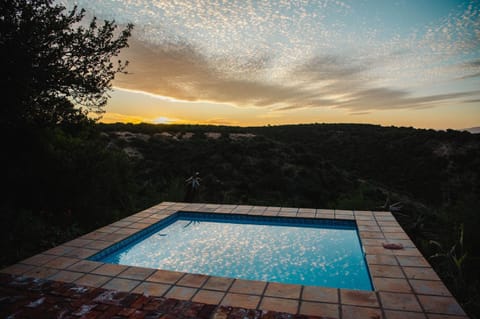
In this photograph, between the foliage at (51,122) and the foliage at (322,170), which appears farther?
the foliage at (322,170)

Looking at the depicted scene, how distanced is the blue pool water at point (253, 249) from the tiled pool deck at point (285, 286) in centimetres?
29

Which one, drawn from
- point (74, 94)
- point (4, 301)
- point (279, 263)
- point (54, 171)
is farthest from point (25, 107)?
point (279, 263)

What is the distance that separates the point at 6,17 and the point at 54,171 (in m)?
2.45

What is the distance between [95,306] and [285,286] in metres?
1.85

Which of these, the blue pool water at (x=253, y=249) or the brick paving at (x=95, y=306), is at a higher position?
the brick paving at (x=95, y=306)

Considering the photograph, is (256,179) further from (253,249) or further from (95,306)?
(95,306)

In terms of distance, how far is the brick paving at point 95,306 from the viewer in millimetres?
2602

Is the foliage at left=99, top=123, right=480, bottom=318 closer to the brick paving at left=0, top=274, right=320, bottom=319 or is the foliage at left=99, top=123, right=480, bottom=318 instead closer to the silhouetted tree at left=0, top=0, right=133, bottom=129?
the silhouetted tree at left=0, top=0, right=133, bottom=129

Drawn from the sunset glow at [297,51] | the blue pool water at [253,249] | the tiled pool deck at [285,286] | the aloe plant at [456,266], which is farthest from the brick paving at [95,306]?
the sunset glow at [297,51]

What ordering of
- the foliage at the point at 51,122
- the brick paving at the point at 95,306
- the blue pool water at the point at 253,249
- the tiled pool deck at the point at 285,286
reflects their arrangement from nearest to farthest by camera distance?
1. the brick paving at the point at 95,306
2. the tiled pool deck at the point at 285,286
3. the blue pool water at the point at 253,249
4. the foliage at the point at 51,122

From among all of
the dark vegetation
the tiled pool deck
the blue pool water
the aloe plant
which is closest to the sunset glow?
the dark vegetation

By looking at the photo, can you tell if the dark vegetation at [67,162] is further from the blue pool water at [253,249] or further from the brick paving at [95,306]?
the brick paving at [95,306]

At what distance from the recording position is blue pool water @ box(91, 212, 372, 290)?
13.4 ft

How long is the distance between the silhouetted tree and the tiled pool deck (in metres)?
2.17
